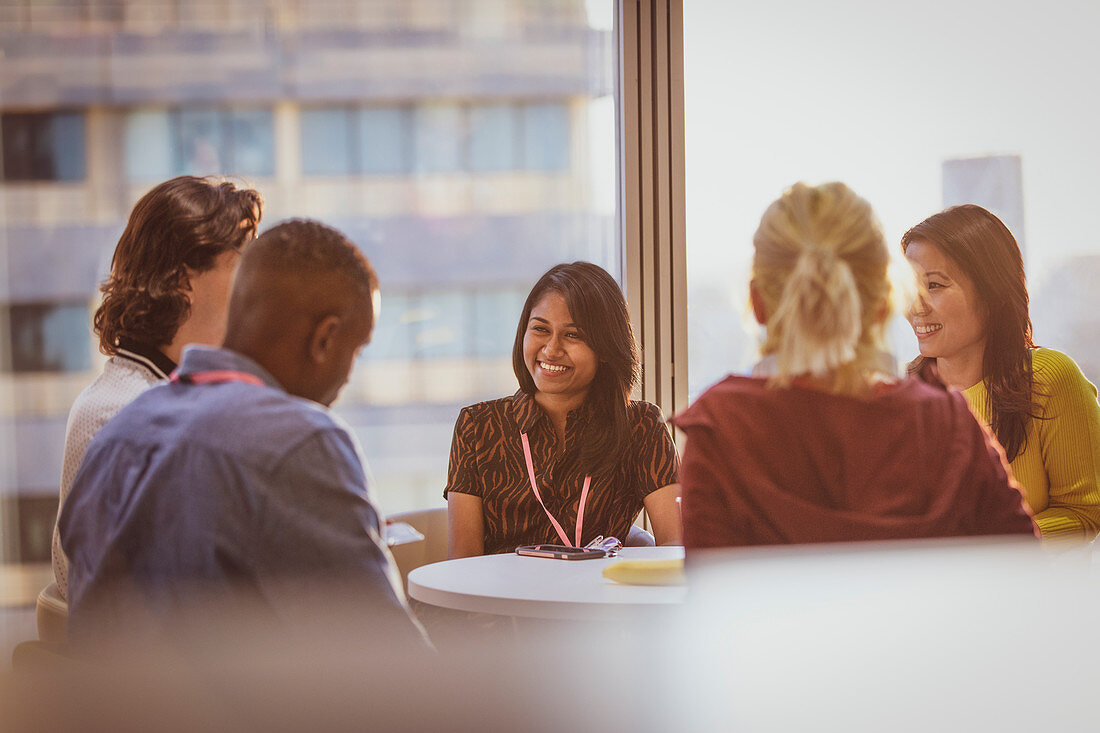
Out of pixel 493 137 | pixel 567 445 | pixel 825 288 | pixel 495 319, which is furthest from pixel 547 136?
pixel 825 288

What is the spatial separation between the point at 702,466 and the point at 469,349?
75.1 inches

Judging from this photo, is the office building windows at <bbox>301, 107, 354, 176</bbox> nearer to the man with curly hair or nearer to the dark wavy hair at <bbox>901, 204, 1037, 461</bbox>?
the man with curly hair

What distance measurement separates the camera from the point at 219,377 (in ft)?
3.69

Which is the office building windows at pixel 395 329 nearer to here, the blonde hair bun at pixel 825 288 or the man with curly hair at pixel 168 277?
the man with curly hair at pixel 168 277

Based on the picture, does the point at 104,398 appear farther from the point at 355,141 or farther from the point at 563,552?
the point at 355,141

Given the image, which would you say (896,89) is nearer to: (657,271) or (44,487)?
(657,271)

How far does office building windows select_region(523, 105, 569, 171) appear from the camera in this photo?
3264 millimetres

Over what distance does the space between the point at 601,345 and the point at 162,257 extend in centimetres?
120

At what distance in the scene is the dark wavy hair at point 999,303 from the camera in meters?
2.08

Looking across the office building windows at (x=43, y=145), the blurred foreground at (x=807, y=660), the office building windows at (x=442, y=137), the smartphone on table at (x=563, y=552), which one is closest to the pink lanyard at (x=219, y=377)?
the blurred foreground at (x=807, y=660)

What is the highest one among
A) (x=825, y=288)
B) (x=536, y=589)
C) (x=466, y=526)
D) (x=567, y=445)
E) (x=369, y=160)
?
(x=369, y=160)

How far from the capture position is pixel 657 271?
135 inches

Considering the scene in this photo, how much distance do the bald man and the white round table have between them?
0.36 metres

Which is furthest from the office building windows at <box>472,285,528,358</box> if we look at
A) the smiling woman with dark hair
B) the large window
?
the smiling woman with dark hair
